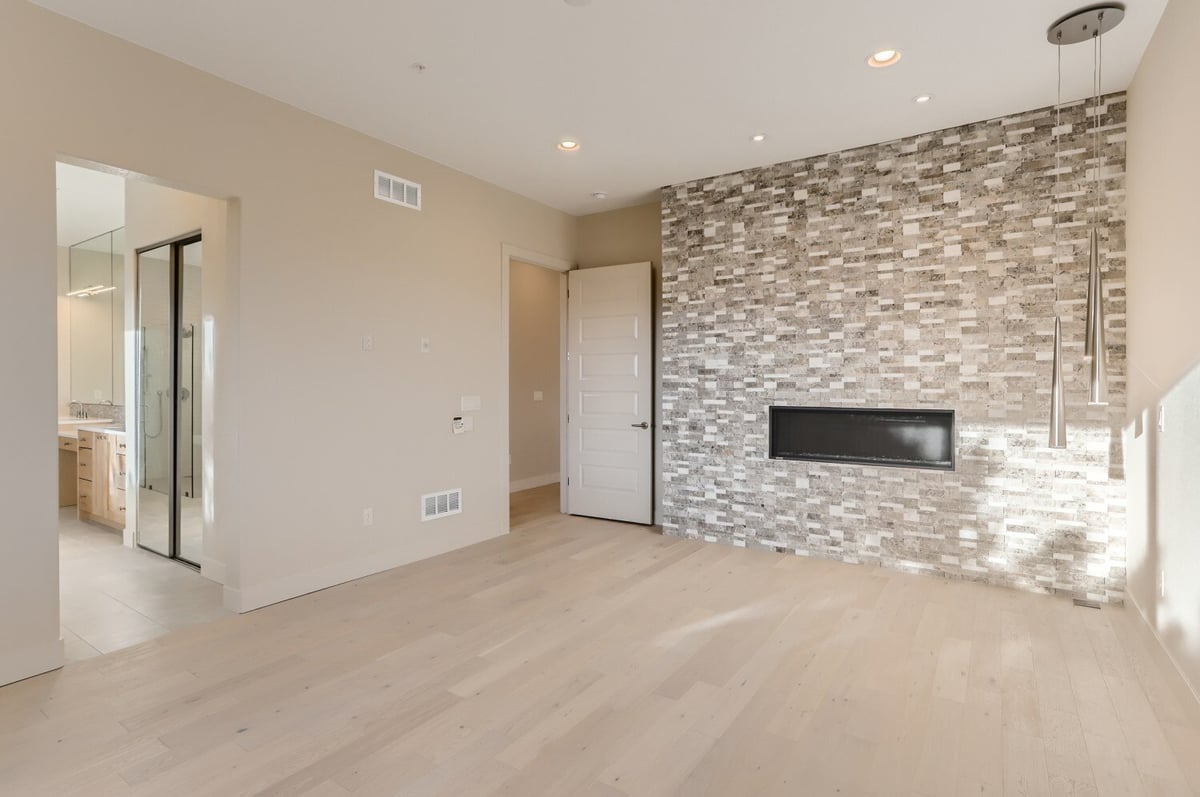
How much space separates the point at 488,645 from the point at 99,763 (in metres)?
1.48

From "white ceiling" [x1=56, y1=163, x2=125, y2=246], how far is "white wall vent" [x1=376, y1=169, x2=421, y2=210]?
2.08m

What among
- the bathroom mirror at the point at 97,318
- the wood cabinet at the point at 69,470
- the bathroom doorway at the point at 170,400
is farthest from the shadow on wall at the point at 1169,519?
the bathroom mirror at the point at 97,318

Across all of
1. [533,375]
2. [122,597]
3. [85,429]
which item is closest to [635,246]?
[533,375]

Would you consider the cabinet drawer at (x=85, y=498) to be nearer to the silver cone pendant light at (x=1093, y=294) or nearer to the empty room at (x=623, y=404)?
the empty room at (x=623, y=404)

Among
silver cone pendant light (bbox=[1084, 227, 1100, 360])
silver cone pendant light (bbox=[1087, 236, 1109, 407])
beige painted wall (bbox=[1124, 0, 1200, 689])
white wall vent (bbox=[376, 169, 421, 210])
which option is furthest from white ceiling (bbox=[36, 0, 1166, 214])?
silver cone pendant light (bbox=[1087, 236, 1109, 407])

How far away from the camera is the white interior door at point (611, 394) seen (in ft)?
18.3

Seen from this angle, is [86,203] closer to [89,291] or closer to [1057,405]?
[89,291]

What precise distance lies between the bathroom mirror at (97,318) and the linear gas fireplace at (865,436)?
6.70 metres

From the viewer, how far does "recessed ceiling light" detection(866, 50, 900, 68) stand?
3.09 m

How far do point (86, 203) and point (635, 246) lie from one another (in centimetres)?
511

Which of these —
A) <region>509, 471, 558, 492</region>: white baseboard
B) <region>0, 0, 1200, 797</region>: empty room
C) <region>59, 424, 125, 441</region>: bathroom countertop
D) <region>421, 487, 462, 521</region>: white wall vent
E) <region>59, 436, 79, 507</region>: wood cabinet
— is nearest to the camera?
<region>0, 0, 1200, 797</region>: empty room

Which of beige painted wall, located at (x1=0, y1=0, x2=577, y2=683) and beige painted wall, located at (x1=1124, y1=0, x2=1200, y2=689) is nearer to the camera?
beige painted wall, located at (x1=1124, y1=0, x2=1200, y2=689)

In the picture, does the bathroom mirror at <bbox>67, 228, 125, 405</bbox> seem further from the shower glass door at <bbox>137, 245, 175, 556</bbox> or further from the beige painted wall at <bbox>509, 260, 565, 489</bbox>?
the beige painted wall at <bbox>509, 260, 565, 489</bbox>

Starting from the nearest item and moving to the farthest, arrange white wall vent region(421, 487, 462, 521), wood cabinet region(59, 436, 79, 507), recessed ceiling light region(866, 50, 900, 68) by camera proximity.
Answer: recessed ceiling light region(866, 50, 900, 68)
white wall vent region(421, 487, 462, 521)
wood cabinet region(59, 436, 79, 507)
